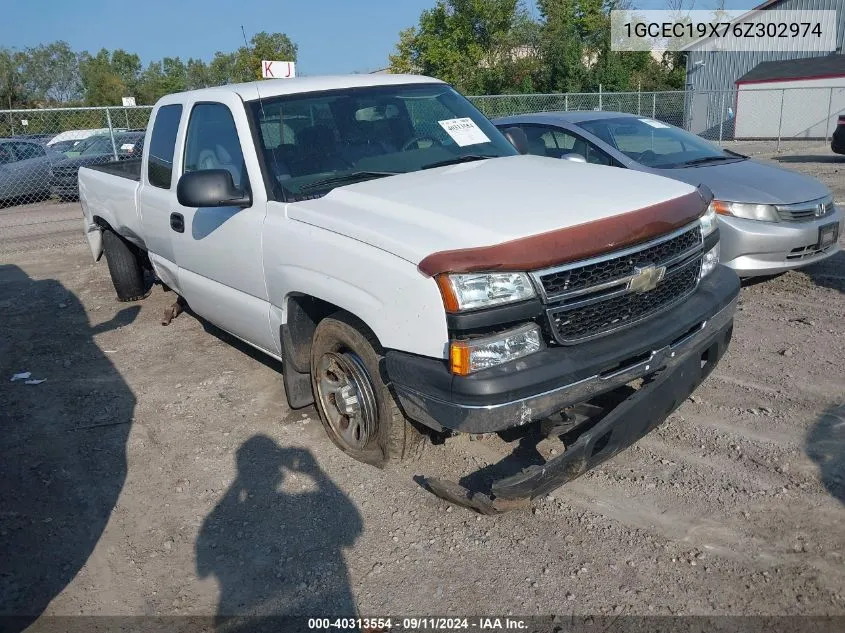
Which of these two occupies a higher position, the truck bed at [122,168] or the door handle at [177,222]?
the truck bed at [122,168]

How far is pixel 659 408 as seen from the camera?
10.8ft

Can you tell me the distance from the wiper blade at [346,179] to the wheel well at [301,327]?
607 millimetres

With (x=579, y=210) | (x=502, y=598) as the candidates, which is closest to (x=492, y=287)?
(x=579, y=210)

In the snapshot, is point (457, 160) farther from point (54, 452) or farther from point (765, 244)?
point (765, 244)

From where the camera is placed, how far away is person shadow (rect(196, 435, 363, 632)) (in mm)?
2939

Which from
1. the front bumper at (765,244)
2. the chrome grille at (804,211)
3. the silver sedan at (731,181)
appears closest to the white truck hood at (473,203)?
the silver sedan at (731,181)

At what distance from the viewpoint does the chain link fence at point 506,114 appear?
16359 millimetres

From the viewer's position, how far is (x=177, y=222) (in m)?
4.87

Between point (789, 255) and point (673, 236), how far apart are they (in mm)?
3362

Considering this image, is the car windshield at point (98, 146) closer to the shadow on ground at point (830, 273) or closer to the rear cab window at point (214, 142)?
the rear cab window at point (214, 142)

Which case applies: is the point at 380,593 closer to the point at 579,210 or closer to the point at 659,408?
the point at 659,408

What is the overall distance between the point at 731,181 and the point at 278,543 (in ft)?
16.9

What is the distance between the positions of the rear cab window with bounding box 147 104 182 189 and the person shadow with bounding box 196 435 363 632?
2234 mm

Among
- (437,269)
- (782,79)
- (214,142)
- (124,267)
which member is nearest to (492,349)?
(437,269)
